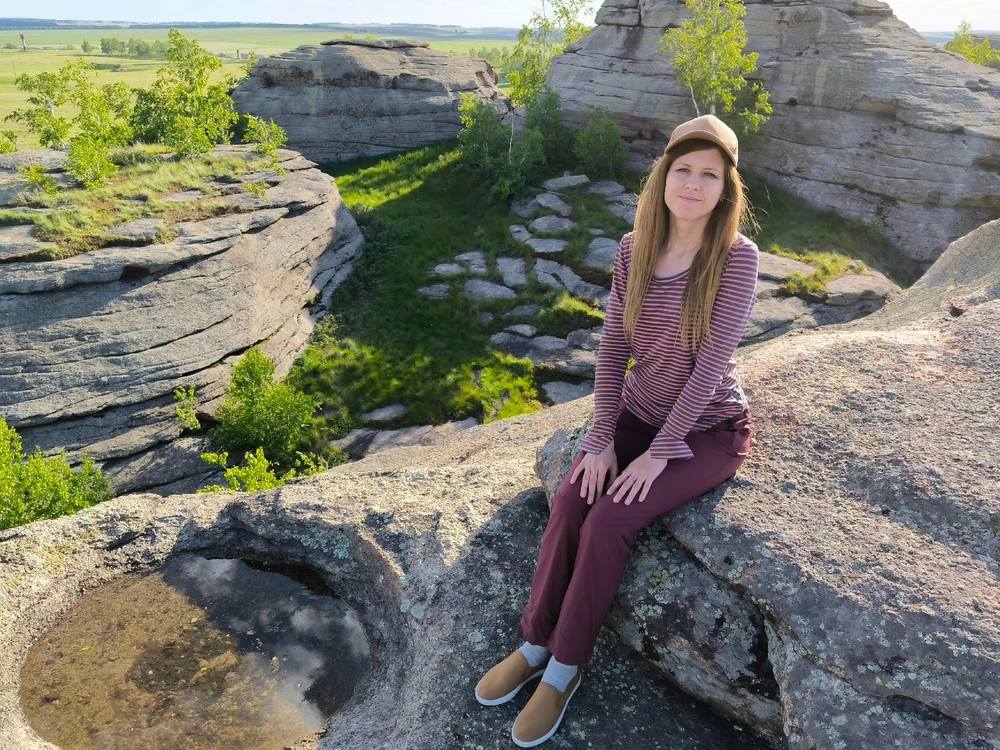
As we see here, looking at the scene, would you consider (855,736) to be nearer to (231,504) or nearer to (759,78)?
(231,504)

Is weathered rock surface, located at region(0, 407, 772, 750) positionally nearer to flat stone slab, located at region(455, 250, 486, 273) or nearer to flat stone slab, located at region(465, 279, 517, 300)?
flat stone slab, located at region(465, 279, 517, 300)

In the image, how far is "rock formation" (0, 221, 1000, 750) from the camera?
13.1 feet

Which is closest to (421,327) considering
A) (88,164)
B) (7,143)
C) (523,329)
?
(523,329)

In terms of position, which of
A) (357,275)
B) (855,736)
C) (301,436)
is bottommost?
(301,436)

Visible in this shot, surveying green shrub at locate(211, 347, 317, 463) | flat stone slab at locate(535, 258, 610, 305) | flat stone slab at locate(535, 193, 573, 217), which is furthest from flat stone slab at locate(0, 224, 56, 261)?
flat stone slab at locate(535, 193, 573, 217)

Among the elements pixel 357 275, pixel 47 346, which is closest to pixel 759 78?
pixel 357 275

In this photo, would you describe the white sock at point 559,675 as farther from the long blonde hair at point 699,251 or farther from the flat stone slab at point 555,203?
the flat stone slab at point 555,203

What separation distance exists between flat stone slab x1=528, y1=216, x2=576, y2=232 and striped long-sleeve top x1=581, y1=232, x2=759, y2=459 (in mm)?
18801

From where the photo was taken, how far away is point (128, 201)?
1698 cm

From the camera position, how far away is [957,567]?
4.22m

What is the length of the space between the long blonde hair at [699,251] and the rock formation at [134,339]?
12.2 metres

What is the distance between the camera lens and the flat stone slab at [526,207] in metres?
25.4

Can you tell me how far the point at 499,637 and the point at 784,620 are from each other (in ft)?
6.67

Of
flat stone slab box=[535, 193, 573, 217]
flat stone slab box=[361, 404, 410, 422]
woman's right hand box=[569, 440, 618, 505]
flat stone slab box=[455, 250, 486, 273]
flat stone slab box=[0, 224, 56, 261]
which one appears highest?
woman's right hand box=[569, 440, 618, 505]
